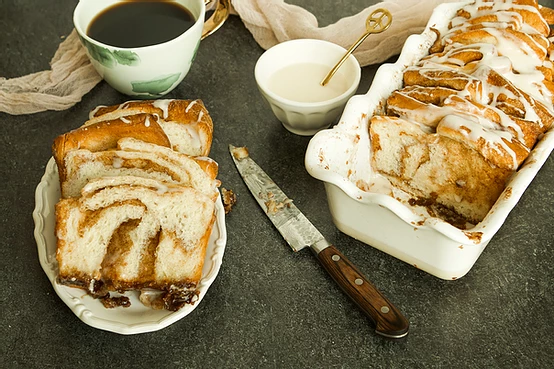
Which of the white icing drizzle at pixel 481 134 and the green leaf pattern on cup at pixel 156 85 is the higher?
the white icing drizzle at pixel 481 134

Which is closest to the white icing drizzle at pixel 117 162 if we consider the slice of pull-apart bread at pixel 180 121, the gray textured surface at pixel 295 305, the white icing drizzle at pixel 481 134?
the slice of pull-apart bread at pixel 180 121

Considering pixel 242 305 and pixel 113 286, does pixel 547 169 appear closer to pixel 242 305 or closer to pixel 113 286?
pixel 242 305

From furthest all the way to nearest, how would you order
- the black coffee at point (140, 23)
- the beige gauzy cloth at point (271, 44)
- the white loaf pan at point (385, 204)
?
the beige gauzy cloth at point (271, 44) → the black coffee at point (140, 23) → the white loaf pan at point (385, 204)

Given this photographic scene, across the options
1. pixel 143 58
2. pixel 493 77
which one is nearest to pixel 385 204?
pixel 493 77

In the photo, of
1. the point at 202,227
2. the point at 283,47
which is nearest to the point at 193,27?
the point at 283,47

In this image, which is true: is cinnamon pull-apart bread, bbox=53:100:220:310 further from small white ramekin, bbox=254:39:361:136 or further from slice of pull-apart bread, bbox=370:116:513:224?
slice of pull-apart bread, bbox=370:116:513:224

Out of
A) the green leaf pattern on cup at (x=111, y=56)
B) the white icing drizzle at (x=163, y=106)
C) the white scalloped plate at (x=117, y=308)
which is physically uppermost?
the green leaf pattern on cup at (x=111, y=56)

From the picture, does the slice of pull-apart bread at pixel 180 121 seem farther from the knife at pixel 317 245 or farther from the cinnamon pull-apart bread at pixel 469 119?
the cinnamon pull-apart bread at pixel 469 119
